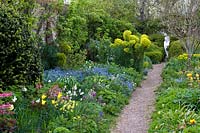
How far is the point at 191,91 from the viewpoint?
9602mm

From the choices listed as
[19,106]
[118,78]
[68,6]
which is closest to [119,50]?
[68,6]

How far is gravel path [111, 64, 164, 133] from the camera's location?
839cm

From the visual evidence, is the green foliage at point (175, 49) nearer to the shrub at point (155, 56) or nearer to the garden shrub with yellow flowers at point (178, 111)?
the shrub at point (155, 56)

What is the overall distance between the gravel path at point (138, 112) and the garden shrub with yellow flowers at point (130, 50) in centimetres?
202

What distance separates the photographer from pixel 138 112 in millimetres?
10016

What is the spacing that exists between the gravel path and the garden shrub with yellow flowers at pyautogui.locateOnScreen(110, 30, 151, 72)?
2022 mm

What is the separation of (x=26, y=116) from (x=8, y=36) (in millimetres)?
2193

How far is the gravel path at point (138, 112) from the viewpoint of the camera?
8.39 m

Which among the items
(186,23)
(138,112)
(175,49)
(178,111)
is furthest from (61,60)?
(175,49)

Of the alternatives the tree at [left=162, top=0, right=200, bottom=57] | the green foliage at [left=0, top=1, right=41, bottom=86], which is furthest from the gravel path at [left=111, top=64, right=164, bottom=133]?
the green foliage at [left=0, top=1, right=41, bottom=86]

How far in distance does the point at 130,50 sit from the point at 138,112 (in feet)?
21.5

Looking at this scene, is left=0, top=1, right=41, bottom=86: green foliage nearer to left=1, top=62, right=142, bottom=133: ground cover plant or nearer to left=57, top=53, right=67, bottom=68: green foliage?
left=1, top=62, right=142, bottom=133: ground cover plant

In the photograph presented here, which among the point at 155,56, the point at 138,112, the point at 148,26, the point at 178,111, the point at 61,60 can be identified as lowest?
the point at 155,56

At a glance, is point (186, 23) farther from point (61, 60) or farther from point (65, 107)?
point (65, 107)
